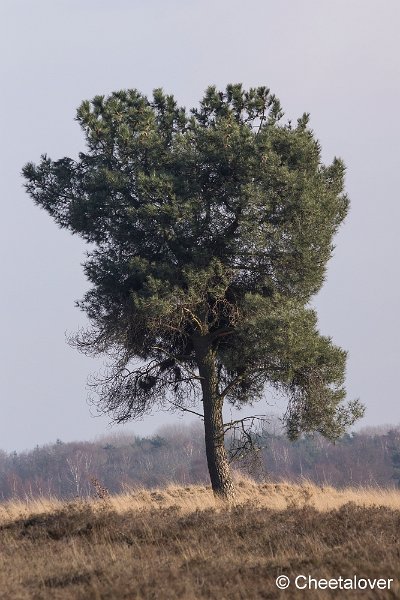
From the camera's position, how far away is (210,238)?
25.2m

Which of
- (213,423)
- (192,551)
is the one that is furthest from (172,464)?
(192,551)

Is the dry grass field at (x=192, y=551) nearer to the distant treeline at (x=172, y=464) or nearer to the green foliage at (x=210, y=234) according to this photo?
the green foliage at (x=210, y=234)

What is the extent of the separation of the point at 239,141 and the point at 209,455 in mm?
9140

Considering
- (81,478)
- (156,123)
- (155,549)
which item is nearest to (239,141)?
(156,123)

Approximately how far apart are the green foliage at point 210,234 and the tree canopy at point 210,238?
42 mm

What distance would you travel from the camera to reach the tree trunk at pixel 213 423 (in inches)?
1018

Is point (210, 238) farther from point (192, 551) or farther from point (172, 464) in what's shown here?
point (172, 464)

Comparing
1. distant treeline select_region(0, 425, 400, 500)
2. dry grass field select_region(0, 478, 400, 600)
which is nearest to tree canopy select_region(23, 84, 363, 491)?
dry grass field select_region(0, 478, 400, 600)

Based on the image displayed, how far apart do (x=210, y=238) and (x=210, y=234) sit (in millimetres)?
120

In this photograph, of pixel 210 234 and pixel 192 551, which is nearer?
pixel 192 551

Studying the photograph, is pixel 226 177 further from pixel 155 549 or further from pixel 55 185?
pixel 155 549

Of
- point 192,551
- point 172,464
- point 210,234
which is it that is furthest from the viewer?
point 172,464

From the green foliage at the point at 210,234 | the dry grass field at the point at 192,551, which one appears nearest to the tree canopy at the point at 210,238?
the green foliage at the point at 210,234

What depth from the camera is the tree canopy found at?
24.2 metres
